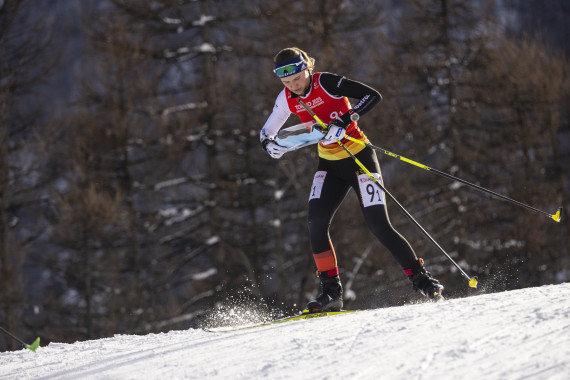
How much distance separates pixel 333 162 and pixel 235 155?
1403cm

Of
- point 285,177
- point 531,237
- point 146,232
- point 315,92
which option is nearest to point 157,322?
point 146,232

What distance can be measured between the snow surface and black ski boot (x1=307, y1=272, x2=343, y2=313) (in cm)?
54

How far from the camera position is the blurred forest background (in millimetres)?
14992

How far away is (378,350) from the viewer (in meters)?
2.93

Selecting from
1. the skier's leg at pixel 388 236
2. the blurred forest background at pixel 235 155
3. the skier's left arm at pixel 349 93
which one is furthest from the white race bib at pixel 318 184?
the blurred forest background at pixel 235 155

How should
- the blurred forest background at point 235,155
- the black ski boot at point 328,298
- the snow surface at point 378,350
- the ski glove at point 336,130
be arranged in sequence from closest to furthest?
the snow surface at point 378,350, the ski glove at point 336,130, the black ski boot at point 328,298, the blurred forest background at point 235,155

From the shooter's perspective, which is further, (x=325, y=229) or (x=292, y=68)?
(x=325, y=229)

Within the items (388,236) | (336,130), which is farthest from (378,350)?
(336,130)

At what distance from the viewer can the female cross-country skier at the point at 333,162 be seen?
4.25m

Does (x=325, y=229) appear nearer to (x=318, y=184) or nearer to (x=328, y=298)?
(x=318, y=184)

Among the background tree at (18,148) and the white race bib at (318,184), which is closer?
the white race bib at (318,184)

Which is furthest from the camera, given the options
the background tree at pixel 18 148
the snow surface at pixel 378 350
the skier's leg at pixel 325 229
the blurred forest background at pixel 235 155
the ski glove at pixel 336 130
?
the blurred forest background at pixel 235 155

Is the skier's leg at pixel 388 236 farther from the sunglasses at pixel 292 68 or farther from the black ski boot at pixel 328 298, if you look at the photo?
the sunglasses at pixel 292 68

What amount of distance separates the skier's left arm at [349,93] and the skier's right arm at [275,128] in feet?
1.17
